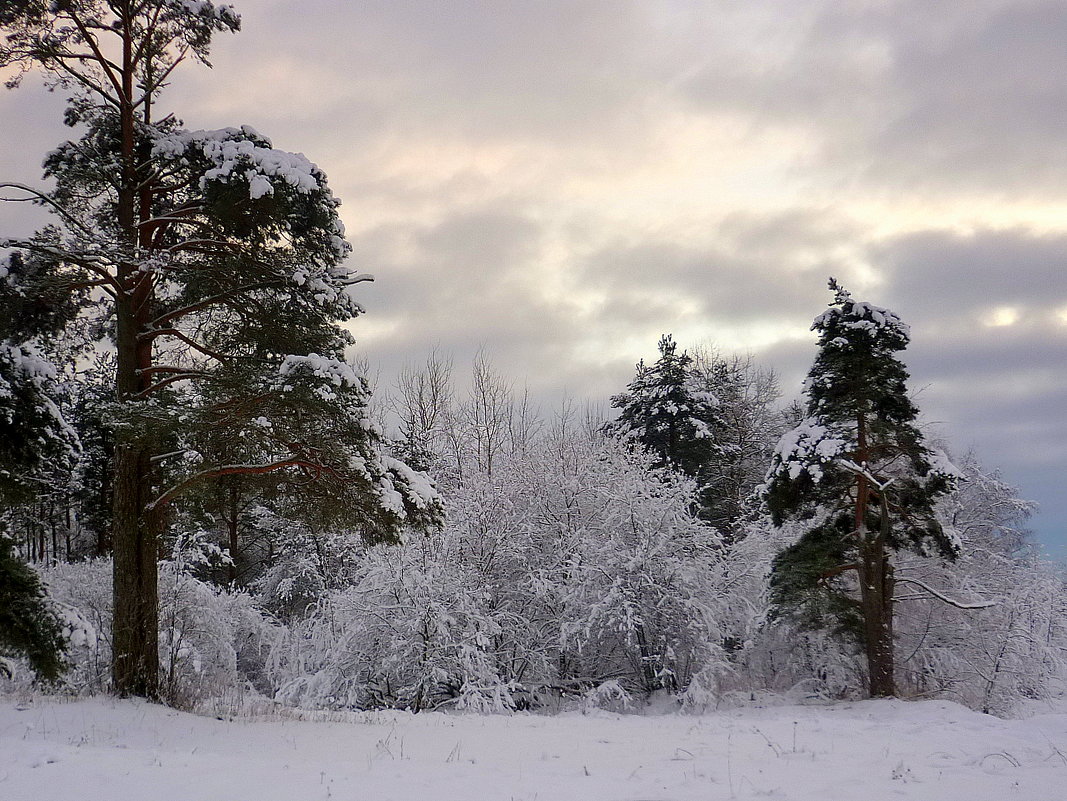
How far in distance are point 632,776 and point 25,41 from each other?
1158cm

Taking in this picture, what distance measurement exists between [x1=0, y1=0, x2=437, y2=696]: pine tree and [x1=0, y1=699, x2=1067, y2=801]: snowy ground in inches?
88.5

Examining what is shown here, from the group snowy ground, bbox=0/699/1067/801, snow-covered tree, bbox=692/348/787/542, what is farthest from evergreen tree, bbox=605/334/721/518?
snowy ground, bbox=0/699/1067/801

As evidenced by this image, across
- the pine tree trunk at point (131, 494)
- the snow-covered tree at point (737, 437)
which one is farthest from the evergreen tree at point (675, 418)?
the pine tree trunk at point (131, 494)

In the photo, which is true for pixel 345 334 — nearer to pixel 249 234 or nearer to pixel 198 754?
pixel 249 234

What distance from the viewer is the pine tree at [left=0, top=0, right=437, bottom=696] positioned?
888 centimetres

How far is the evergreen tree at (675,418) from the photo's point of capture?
2594 centimetres

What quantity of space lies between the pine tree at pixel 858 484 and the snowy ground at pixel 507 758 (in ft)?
10.4

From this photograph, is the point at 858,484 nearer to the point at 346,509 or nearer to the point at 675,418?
the point at 346,509

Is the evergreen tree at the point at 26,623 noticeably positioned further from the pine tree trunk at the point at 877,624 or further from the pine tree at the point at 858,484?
the pine tree trunk at the point at 877,624

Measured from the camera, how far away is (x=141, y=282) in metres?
9.88

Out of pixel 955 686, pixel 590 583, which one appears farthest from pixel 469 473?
pixel 955 686

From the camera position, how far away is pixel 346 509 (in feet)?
33.0

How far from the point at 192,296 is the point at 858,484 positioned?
39.6ft

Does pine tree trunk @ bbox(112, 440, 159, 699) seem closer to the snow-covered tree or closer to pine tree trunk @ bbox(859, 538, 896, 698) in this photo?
pine tree trunk @ bbox(859, 538, 896, 698)
